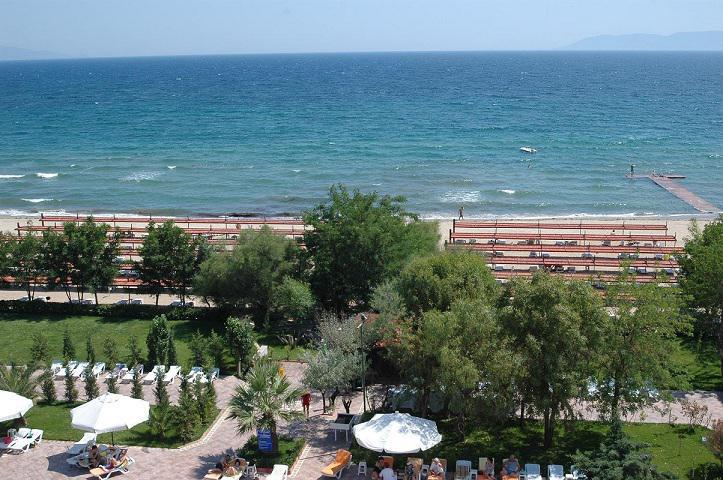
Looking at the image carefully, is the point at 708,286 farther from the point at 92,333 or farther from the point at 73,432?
the point at 92,333

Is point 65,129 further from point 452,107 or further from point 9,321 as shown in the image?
point 9,321

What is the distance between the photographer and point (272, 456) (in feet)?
58.4

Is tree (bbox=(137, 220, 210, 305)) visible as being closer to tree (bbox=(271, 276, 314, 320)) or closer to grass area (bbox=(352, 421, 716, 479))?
tree (bbox=(271, 276, 314, 320))

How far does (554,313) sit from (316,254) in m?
13.1

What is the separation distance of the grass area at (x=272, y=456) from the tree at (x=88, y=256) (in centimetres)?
1336

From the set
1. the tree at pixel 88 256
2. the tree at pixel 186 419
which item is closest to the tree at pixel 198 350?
the tree at pixel 186 419

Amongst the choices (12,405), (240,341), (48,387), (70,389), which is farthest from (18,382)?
(240,341)

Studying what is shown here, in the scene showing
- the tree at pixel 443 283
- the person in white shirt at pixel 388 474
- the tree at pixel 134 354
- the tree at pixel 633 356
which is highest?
the tree at pixel 443 283

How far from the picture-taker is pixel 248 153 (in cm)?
7219

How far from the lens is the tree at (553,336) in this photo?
1661 centimetres

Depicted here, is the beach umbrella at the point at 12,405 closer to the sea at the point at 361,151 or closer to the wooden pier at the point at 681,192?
the sea at the point at 361,151

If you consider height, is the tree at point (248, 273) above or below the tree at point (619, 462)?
above

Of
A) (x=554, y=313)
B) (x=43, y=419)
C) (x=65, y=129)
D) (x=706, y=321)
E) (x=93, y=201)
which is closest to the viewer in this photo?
(x=554, y=313)

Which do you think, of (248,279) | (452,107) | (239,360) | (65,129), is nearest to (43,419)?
(239,360)
